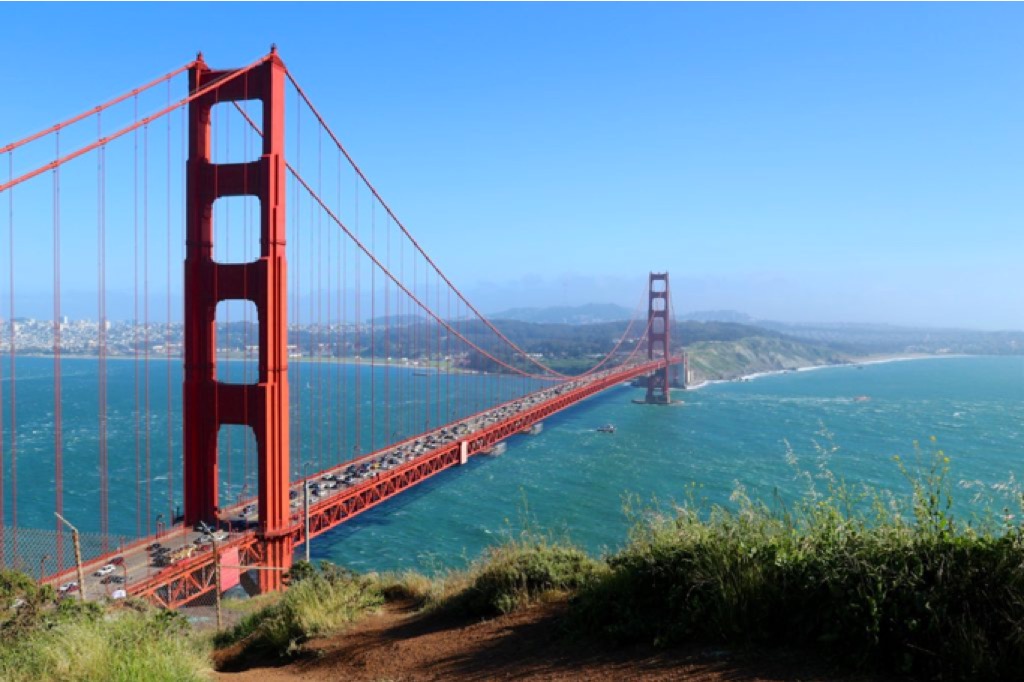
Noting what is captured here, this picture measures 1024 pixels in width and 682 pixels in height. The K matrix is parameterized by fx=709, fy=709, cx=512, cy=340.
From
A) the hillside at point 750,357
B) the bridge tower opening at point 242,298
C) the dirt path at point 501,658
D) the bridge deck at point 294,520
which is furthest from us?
the hillside at point 750,357

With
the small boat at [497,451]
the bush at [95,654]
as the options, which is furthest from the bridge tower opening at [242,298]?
the small boat at [497,451]

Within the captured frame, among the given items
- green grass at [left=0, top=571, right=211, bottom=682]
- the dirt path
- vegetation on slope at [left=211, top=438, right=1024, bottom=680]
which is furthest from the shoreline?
green grass at [left=0, top=571, right=211, bottom=682]

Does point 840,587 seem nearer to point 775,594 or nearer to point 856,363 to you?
point 775,594

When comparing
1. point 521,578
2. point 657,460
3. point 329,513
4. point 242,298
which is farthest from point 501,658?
point 657,460

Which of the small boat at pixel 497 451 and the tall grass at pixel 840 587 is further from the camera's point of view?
the small boat at pixel 497 451

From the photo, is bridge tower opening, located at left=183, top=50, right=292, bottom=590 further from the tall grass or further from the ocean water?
the tall grass

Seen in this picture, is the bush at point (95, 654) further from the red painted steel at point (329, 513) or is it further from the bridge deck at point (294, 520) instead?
the red painted steel at point (329, 513)
